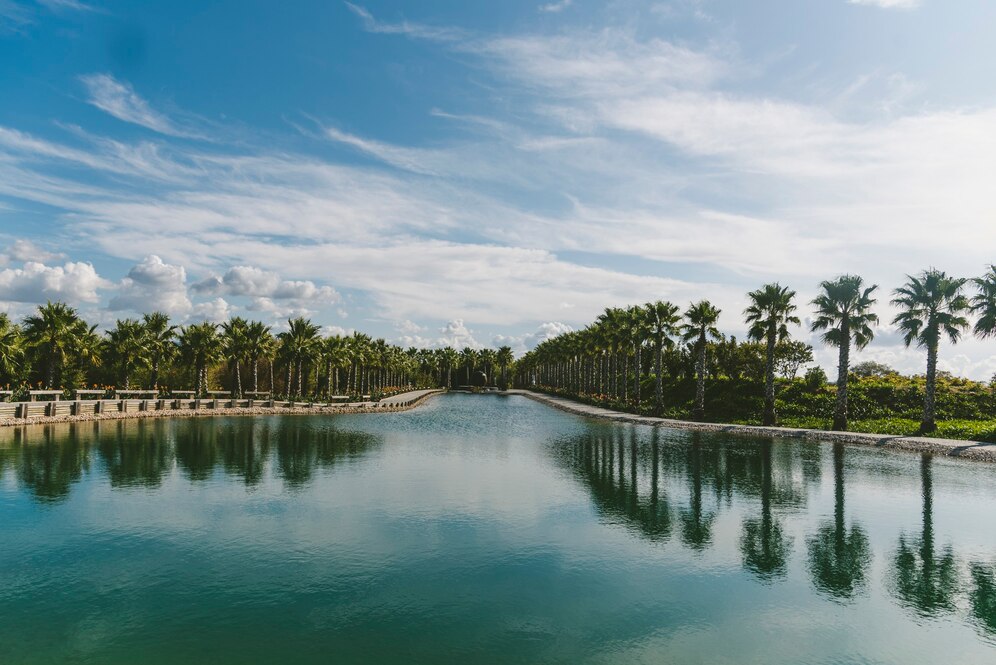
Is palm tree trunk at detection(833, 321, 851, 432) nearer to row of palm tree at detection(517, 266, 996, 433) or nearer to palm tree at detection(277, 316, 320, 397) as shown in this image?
row of palm tree at detection(517, 266, 996, 433)

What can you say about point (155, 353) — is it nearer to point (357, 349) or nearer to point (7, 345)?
point (7, 345)

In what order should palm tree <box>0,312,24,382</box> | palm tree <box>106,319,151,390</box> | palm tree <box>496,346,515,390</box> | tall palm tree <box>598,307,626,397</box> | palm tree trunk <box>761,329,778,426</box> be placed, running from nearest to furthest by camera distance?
palm tree <box>0,312,24,382</box> < palm tree trunk <box>761,329,778,426</box> < palm tree <box>106,319,151,390</box> < tall palm tree <box>598,307,626,397</box> < palm tree <box>496,346,515,390</box>

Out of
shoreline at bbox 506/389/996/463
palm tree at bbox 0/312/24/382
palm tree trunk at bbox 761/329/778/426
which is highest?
palm tree at bbox 0/312/24/382

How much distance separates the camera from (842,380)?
46594 mm

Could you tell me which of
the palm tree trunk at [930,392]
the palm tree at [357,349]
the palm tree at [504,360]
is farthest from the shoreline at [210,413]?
the palm tree at [504,360]

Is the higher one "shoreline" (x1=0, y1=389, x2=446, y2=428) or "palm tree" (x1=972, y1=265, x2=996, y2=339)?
"palm tree" (x1=972, y1=265, x2=996, y2=339)

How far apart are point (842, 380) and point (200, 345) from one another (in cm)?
6129

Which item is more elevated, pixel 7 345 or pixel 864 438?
pixel 7 345

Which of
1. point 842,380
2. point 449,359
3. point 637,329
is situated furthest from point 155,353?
point 449,359

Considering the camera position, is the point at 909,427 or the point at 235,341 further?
the point at 235,341

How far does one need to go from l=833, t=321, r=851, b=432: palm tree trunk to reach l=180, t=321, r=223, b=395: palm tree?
197 ft

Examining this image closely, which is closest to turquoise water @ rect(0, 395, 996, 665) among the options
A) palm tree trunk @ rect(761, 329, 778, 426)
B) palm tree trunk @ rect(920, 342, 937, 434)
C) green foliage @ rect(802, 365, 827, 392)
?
palm tree trunk @ rect(920, 342, 937, 434)

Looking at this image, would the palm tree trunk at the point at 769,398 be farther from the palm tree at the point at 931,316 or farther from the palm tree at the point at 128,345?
the palm tree at the point at 128,345

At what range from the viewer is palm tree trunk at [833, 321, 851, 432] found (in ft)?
151
